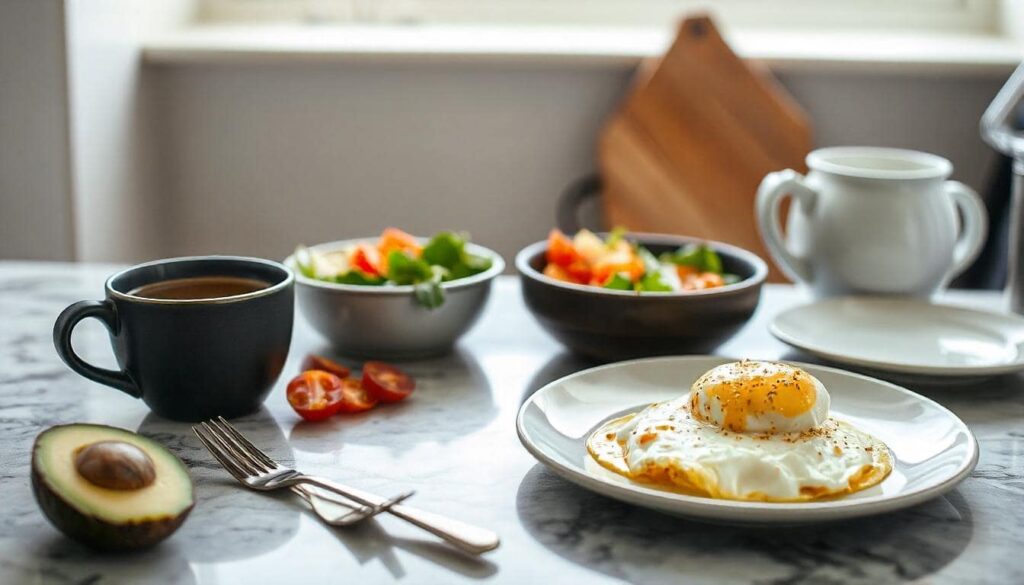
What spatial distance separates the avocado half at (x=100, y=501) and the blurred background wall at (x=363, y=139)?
193cm

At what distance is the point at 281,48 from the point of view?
8.82 ft

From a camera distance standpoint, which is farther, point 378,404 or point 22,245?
point 22,245

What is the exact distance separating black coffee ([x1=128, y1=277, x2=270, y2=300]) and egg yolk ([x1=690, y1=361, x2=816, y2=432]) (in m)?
0.45

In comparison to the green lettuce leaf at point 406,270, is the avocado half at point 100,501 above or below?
below

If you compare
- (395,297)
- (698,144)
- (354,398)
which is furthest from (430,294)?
(698,144)

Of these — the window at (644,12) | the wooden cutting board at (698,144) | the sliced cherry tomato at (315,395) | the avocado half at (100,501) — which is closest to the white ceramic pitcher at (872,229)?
the sliced cherry tomato at (315,395)

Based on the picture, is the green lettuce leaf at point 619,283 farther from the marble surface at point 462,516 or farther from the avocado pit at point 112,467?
the avocado pit at point 112,467

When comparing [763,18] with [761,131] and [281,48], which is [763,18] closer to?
[761,131]

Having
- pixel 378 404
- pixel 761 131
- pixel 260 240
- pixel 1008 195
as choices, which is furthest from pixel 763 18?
pixel 378 404

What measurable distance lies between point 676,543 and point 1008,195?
1.92 metres

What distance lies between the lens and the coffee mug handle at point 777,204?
1408 millimetres

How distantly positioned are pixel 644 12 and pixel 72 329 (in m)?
2.31

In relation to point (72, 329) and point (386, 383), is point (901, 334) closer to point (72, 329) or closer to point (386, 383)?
point (386, 383)

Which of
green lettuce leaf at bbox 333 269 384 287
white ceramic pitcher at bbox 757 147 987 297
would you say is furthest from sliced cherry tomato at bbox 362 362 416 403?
white ceramic pitcher at bbox 757 147 987 297
